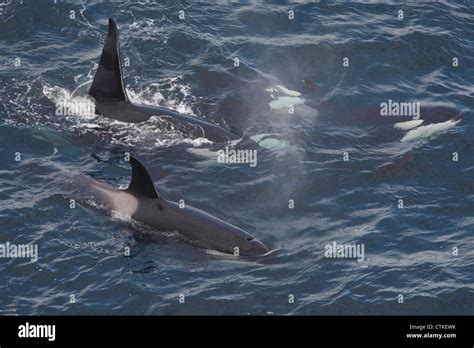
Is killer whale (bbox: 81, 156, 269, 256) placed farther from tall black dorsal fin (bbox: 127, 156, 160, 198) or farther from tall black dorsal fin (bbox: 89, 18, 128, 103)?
tall black dorsal fin (bbox: 89, 18, 128, 103)

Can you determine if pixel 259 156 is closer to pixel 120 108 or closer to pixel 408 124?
pixel 120 108

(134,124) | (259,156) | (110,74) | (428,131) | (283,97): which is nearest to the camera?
(259,156)

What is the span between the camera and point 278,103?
28.9 meters

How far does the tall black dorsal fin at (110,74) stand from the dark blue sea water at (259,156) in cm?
99

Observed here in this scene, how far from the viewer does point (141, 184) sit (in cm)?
2177

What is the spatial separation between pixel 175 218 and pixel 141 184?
1106mm

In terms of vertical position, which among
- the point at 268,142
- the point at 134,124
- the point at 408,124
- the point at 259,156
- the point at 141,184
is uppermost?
the point at 408,124

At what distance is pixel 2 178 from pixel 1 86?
5.21 m

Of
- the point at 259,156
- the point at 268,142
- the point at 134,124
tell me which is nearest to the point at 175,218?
the point at 259,156

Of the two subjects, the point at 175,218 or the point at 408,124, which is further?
the point at 408,124

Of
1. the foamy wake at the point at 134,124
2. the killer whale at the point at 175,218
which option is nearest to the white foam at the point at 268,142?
the foamy wake at the point at 134,124

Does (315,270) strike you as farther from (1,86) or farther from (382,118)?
(1,86)

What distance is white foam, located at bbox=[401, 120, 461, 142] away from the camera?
26766 mm

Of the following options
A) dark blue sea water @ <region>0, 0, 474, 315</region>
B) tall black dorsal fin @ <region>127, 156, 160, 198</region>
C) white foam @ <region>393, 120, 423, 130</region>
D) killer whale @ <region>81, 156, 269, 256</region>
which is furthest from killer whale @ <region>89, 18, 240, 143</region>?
white foam @ <region>393, 120, 423, 130</region>
